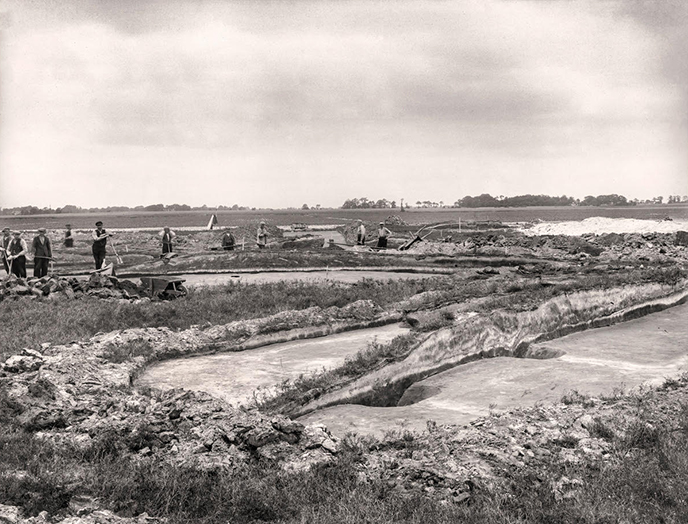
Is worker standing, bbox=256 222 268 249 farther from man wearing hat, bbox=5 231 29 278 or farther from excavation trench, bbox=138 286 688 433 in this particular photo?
excavation trench, bbox=138 286 688 433

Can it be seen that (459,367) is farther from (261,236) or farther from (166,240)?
(261,236)

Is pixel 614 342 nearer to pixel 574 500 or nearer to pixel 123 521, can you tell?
pixel 574 500

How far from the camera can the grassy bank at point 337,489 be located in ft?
14.1

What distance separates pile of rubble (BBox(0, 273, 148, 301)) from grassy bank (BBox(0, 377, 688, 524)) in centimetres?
977

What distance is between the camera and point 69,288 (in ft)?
49.4

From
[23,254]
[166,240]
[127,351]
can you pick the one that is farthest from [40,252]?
[127,351]

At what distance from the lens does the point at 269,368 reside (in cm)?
923

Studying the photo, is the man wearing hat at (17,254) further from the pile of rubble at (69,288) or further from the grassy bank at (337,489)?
the grassy bank at (337,489)

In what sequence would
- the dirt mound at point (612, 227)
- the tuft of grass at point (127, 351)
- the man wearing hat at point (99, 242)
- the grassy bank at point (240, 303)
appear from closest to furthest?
the tuft of grass at point (127, 351) → the grassy bank at point (240, 303) → the man wearing hat at point (99, 242) → the dirt mound at point (612, 227)

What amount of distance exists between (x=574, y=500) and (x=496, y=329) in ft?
23.5

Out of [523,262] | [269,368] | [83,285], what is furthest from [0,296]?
[523,262]

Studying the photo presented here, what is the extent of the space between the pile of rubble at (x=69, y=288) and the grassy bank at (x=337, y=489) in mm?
9767

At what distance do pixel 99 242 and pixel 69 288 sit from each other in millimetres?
5357

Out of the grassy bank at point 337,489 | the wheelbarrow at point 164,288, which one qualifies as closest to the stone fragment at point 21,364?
the grassy bank at point 337,489
